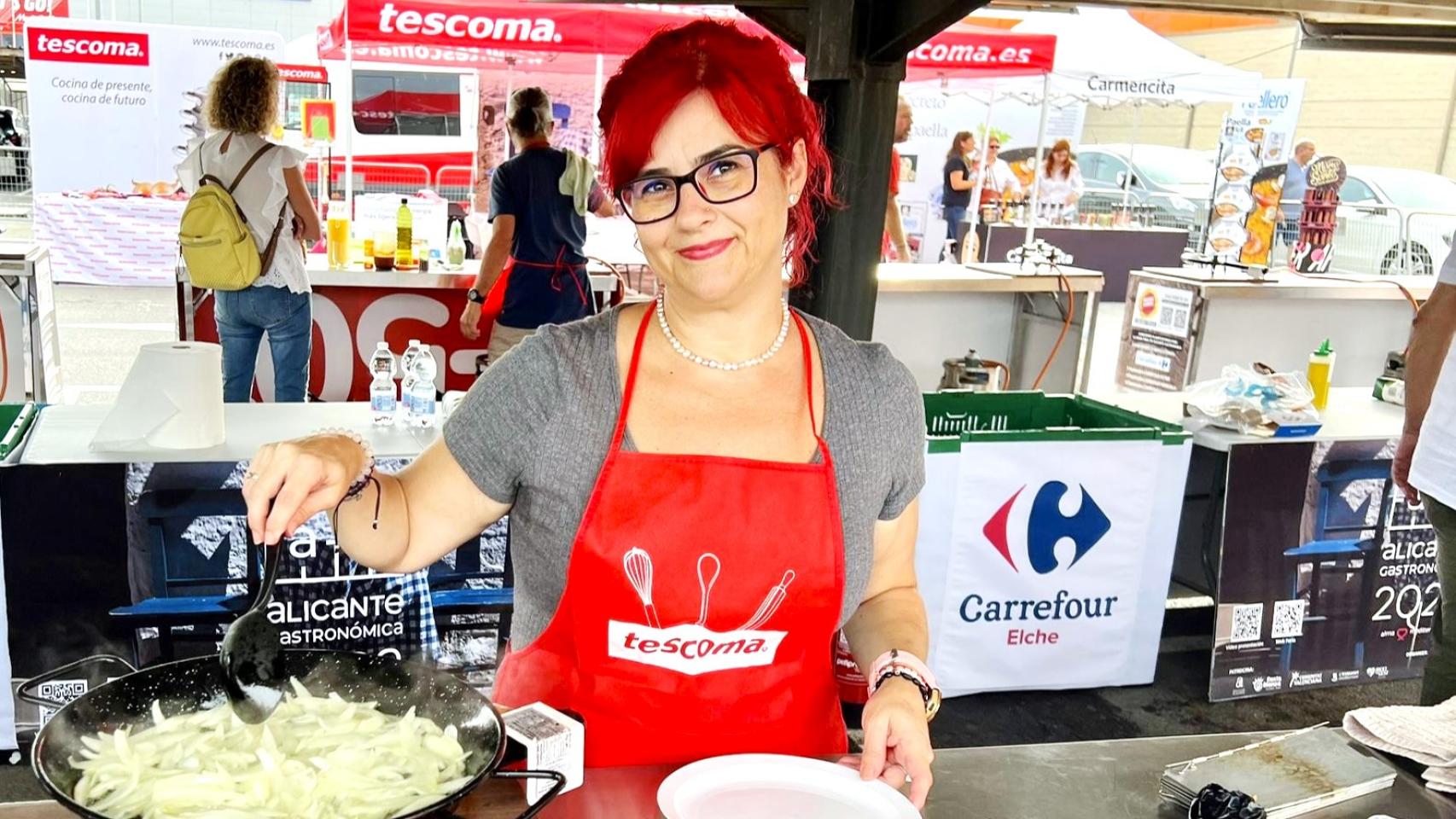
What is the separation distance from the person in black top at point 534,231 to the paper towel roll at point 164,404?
240cm

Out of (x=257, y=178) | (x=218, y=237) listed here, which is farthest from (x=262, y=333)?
(x=257, y=178)

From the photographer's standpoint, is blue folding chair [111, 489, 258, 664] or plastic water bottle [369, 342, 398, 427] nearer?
blue folding chair [111, 489, 258, 664]

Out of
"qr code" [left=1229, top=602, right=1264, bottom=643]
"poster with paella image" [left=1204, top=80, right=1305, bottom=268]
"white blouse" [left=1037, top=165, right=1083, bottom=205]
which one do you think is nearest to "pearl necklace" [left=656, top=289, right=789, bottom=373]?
"qr code" [left=1229, top=602, right=1264, bottom=643]

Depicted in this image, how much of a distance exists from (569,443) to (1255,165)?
41.7ft

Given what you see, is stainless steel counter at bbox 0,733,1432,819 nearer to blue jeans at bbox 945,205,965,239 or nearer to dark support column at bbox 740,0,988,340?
dark support column at bbox 740,0,988,340

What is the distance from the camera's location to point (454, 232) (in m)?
6.15

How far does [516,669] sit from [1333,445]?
3.21 m

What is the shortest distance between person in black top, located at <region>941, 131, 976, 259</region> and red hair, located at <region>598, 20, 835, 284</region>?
1029cm

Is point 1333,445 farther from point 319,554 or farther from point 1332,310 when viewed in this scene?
point 1332,310

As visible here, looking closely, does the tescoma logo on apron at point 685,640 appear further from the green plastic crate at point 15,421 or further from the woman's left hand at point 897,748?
the green plastic crate at point 15,421

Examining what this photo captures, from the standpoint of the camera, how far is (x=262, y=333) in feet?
16.2

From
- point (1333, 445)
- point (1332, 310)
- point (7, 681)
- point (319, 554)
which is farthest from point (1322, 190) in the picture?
point (7, 681)

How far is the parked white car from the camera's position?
483 inches

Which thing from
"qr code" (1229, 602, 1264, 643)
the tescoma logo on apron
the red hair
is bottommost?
"qr code" (1229, 602, 1264, 643)
